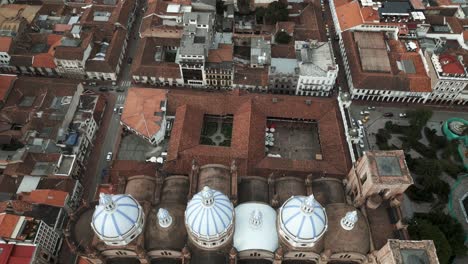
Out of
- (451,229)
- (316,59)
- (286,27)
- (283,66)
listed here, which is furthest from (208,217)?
(286,27)

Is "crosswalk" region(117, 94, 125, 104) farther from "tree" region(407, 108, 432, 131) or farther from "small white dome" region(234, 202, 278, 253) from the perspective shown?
"tree" region(407, 108, 432, 131)

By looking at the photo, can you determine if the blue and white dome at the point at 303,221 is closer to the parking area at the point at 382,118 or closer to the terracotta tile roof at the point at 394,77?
the parking area at the point at 382,118

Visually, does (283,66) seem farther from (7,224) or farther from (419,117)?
(7,224)

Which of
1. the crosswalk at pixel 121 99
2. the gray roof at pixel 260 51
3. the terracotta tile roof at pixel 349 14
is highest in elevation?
the terracotta tile roof at pixel 349 14

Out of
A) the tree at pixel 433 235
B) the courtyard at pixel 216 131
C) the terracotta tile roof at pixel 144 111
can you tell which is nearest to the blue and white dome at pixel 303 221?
the tree at pixel 433 235

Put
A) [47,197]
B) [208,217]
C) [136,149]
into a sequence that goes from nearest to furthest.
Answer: [208,217] → [47,197] → [136,149]

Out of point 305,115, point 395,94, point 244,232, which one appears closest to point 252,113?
point 305,115

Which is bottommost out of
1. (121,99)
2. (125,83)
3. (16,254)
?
(16,254)
